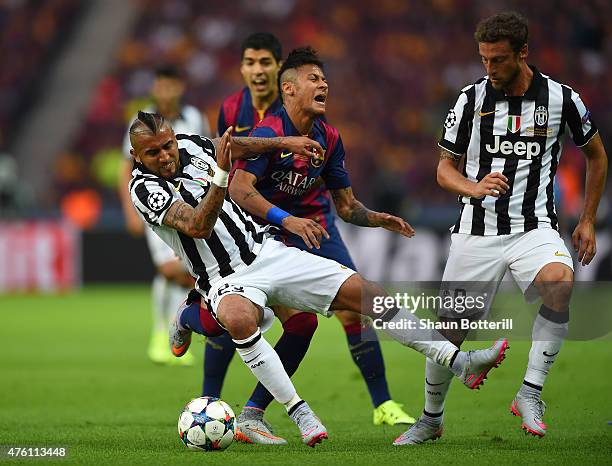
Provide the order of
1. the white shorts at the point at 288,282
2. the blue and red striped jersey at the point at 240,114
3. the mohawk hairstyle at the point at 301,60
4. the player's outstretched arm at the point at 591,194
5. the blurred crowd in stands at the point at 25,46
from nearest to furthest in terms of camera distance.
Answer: the white shorts at the point at 288,282 → the player's outstretched arm at the point at 591,194 → the mohawk hairstyle at the point at 301,60 → the blue and red striped jersey at the point at 240,114 → the blurred crowd in stands at the point at 25,46

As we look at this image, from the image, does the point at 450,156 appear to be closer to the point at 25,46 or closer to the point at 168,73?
Answer: the point at 168,73

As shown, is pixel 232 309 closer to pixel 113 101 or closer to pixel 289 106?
pixel 289 106

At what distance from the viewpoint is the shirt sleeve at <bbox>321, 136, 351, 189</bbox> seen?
614 centimetres

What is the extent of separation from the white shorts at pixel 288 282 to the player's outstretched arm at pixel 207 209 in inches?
12.1

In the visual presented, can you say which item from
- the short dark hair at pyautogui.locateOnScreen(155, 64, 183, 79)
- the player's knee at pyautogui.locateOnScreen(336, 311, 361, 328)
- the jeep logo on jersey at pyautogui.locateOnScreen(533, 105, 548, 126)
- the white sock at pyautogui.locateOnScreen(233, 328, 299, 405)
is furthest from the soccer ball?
the short dark hair at pyautogui.locateOnScreen(155, 64, 183, 79)

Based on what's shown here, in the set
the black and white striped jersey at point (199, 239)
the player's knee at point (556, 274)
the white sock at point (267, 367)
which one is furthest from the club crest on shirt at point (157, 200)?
the player's knee at point (556, 274)

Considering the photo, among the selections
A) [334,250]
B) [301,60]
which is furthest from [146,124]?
[334,250]

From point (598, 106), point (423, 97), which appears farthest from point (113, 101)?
point (598, 106)

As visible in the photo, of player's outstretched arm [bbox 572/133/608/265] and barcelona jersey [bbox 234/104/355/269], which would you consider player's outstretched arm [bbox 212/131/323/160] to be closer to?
barcelona jersey [bbox 234/104/355/269]

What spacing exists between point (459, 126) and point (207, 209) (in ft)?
4.55

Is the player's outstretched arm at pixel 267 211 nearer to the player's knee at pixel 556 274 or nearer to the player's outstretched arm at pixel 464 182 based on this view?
the player's outstretched arm at pixel 464 182

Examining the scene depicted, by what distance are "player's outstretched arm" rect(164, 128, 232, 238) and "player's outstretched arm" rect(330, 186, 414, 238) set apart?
0.99 meters

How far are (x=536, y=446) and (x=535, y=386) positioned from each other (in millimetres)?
288

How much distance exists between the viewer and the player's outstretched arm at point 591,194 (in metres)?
5.57
